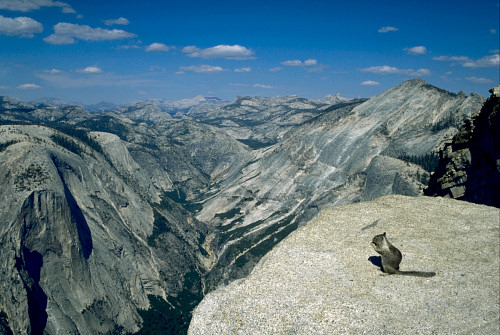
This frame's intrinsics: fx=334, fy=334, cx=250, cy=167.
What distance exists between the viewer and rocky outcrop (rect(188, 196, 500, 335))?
22.8m

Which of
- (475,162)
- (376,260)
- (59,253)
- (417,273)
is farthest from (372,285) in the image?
(59,253)

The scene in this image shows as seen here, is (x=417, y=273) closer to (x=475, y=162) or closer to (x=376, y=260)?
(x=376, y=260)

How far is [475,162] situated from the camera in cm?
4375

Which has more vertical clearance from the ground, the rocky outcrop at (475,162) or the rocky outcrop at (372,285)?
the rocky outcrop at (475,162)

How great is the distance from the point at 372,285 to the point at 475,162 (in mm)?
28557

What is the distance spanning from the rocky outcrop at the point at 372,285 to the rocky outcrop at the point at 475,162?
290 inches

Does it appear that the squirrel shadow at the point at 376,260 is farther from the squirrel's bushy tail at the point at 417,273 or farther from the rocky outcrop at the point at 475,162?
the rocky outcrop at the point at 475,162

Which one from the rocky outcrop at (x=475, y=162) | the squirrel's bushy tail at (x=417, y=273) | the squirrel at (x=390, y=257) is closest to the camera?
the squirrel's bushy tail at (x=417, y=273)

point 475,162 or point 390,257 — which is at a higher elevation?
point 475,162

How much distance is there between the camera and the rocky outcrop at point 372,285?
22.8 m

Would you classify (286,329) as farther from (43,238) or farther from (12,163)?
(12,163)

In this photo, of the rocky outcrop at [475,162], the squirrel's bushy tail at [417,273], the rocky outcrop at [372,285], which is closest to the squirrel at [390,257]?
the squirrel's bushy tail at [417,273]

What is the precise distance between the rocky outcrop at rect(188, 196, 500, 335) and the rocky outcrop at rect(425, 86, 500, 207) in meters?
7.37

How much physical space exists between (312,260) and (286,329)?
7616 millimetres
